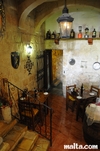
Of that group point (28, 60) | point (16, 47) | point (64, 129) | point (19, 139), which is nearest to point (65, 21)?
point (16, 47)

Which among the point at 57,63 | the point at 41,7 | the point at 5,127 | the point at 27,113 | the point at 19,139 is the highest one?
the point at 41,7

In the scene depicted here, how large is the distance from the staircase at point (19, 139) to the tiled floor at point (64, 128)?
34 cm

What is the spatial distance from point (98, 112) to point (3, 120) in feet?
7.24

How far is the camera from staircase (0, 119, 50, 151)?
100 inches

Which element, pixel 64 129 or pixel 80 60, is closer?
pixel 64 129

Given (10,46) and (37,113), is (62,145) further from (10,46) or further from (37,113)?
(10,46)

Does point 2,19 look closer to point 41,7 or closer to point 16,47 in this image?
point 16,47

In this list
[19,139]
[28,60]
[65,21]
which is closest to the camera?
[65,21]

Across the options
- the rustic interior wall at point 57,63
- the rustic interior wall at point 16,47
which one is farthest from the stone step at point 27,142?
the rustic interior wall at point 57,63

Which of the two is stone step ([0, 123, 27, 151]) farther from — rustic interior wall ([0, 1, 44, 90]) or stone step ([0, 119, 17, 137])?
rustic interior wall ([0, 1, 44, 90])

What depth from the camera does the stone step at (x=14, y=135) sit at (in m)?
2.50

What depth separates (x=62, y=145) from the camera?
3184 mm

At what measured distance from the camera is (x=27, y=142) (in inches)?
108

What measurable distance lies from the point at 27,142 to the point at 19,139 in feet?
0.64
